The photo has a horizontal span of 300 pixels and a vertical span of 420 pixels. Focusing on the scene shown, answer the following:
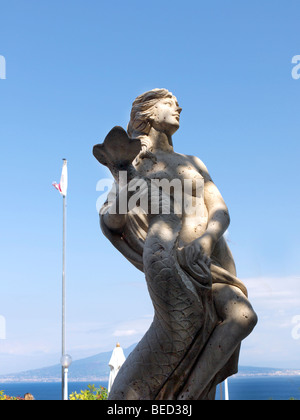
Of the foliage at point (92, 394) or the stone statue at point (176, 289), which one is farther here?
the foliage at point (92, 394)

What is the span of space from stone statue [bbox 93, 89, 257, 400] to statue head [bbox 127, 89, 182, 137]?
1.72 ft

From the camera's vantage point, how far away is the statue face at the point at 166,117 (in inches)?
165

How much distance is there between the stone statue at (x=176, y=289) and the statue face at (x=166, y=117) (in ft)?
1.74

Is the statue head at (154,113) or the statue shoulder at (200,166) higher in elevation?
the statue head at (154,113)

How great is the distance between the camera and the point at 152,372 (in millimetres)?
3396

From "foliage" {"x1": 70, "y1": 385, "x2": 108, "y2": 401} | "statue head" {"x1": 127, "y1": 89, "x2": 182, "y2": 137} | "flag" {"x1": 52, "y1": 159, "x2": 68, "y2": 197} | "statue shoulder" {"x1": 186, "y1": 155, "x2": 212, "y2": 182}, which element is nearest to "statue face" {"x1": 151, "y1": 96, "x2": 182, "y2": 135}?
"statue head" {"x1": 127, "y1": 89, "x2": 182, "y2": 137}

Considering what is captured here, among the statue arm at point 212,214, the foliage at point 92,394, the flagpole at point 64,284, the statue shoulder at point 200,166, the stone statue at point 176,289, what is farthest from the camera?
the flagpole at point 64,284

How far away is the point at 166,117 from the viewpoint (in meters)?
4.21

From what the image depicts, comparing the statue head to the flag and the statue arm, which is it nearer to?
the statue arm

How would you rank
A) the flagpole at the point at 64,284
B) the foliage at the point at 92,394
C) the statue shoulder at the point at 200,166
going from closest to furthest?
the statue shoulder at the point at 200,166, the foliage at the point at 92,394, the flagpole at the point at 64,284

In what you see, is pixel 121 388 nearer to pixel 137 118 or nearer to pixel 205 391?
pixel 205 391

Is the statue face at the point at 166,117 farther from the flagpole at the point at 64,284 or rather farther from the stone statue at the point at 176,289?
the flagpole at the point at 64,284

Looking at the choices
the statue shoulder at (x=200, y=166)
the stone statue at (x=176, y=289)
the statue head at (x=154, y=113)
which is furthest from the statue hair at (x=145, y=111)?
the stone statue at (x=176, y=289)

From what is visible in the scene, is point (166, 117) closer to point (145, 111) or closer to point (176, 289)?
point (145, 111)
